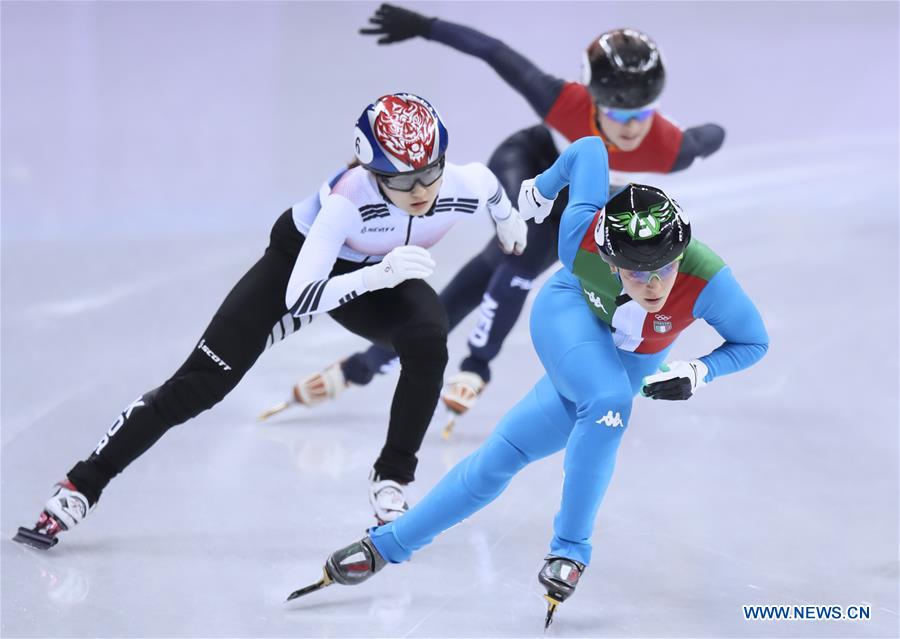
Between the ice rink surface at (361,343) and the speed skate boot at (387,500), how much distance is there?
19cm

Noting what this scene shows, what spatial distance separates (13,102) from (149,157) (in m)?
0.98

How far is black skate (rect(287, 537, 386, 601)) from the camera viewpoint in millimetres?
4391

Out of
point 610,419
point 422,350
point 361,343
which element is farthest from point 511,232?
point 361,343

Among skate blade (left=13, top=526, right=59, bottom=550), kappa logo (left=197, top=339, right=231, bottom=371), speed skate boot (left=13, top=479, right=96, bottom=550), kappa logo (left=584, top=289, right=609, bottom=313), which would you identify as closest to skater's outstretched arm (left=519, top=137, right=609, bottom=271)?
kappa logo (left=584, top=289, right=609, bottom=313)

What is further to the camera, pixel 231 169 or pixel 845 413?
pixel 231 169

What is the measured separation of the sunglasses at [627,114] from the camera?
218 inches

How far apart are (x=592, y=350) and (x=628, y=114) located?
5.52 feet

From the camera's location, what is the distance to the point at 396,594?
4.59m

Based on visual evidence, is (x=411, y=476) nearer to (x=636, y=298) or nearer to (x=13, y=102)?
(x=636, y=298)

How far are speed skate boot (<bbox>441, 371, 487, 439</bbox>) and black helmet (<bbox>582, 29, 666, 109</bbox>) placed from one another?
136 cm

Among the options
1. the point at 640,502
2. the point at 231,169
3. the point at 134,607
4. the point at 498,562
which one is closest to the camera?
the point at 134,607

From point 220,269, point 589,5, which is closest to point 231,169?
point 220,269

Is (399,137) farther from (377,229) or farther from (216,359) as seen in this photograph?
(216,359)

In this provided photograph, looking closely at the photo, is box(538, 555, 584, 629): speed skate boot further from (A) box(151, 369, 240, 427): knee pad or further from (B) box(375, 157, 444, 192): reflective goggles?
(A) box(151, 369, 240, 427): knee pad
